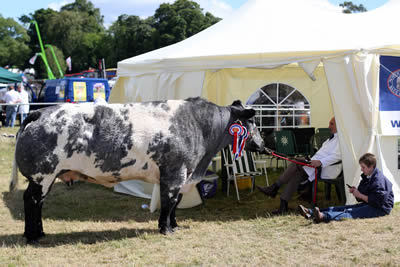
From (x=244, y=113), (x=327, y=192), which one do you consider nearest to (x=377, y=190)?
(x=327, y=192)

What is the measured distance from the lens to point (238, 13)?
8.68 meters

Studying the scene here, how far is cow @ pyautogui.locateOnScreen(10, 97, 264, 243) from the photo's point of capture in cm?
505

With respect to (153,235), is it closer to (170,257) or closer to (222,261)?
(170,257)

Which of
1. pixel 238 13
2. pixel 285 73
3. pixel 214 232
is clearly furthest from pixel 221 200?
pixel 285 73

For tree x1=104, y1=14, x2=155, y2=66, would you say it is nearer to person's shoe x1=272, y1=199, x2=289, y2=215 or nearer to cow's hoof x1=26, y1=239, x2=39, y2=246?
person's shoe x1=272, y1=199, x2=289, y2=215

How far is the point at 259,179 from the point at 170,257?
5055mm

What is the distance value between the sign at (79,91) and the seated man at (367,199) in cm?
1589

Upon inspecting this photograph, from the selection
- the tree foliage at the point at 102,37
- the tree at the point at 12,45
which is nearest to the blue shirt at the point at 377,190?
the tree foliage at the point at 102,37

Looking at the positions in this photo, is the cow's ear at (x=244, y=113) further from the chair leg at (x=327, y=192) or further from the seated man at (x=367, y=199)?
the chair leg at (x=327, y=192)

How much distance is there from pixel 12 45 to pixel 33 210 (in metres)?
50.2

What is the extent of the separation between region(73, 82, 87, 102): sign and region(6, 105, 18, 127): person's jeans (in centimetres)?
315

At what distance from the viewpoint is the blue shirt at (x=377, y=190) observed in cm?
589

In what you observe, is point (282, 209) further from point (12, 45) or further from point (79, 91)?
point (12, 45)

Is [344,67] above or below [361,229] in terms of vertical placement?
above
